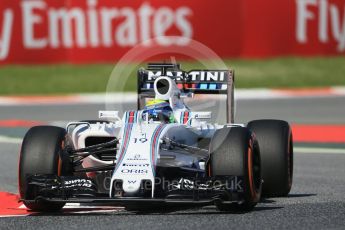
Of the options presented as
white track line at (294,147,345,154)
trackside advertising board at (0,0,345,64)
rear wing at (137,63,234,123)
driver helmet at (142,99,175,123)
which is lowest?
white track line at (294,147,345,154)

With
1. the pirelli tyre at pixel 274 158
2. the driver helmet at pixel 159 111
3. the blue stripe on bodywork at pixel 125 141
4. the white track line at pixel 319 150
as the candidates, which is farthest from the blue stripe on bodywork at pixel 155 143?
the white track line at pixel 319 150

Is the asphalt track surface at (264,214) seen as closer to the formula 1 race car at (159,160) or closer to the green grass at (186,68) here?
the formula 1 race car at (159,160)

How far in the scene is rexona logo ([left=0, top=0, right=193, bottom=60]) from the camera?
2611cm

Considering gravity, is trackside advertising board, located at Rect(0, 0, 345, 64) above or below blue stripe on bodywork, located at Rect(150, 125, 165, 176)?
above

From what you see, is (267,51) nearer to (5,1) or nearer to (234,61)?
(234,61)

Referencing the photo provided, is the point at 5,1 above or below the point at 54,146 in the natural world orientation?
above

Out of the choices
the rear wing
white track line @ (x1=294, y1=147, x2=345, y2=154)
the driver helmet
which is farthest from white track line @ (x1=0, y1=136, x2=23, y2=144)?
the driver helmet

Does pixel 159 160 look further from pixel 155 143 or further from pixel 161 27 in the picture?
pixel 161 27

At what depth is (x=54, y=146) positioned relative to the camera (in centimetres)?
1105

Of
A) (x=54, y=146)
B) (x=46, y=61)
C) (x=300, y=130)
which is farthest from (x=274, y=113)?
(x=54, y=146)

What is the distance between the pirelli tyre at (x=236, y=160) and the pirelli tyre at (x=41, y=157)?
1.54m

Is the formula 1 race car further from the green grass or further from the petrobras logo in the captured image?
the green grass

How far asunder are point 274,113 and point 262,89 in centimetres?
408

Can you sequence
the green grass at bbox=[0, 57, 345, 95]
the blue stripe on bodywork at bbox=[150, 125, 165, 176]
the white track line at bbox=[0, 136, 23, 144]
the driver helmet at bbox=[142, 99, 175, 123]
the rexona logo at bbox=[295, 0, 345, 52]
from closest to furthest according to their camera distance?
the blue stripe on bodywork at bbox=[150, 125, 165, 176], the driver helmet at bbox=[142, 99, 175, 123], the white track line at bbox=[0, 136, 23, 144], the rexona logo at bbox=[295, 0, 345, 52], the green grass at bbox=[0, 57, 345, 95]
